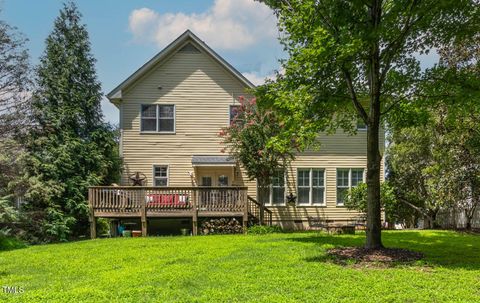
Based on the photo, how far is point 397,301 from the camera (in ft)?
17.3

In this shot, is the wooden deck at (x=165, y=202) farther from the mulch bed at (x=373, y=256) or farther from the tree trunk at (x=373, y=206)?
the tree trunk at (x=373, y=206)

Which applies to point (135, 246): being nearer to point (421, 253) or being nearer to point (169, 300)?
point (169, 300)

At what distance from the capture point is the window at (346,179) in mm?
18047

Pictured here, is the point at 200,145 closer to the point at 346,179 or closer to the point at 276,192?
the point at 276,192

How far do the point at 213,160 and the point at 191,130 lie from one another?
1921 mm

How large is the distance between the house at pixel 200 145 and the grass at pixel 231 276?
6.97 m

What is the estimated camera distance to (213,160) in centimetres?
1675

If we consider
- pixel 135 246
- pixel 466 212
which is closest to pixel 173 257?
pixel 135 246

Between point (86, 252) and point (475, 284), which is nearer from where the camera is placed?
point (475, 284)

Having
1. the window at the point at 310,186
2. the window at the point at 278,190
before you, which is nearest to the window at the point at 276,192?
the window at the point at 278,190

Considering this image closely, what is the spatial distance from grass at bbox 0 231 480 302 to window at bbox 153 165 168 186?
6.80m

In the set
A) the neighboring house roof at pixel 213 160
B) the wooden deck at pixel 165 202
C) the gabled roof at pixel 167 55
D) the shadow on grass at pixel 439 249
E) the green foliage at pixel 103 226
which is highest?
the gabled roof at pixel 167 55

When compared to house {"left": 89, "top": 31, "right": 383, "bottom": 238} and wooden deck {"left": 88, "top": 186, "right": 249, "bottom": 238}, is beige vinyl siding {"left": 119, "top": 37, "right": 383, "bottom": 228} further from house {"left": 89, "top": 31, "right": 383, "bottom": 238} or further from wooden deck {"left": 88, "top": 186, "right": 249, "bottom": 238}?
wooden deck {"left": 88, "top": 186, "right": 249, "bottom": 238}

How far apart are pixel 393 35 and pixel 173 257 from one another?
746cm
